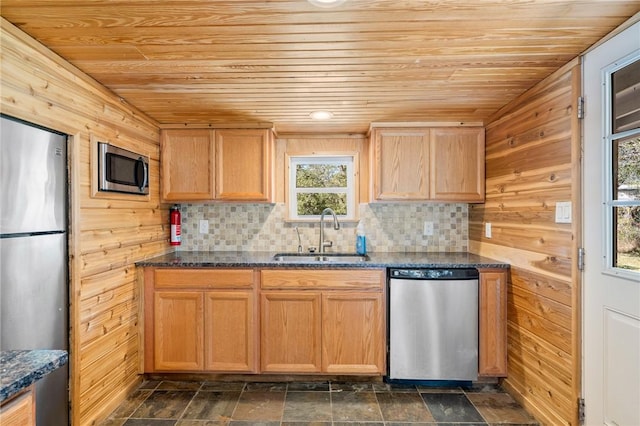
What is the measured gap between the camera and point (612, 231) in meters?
1.56

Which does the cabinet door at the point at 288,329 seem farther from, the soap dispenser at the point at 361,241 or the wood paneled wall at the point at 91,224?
the wood paneled wall at the point at 91,224

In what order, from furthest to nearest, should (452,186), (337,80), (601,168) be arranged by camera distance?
(452,186), (337,80), (601,168)

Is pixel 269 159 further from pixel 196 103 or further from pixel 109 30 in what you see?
pixel 109 30

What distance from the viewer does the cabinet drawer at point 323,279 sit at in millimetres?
2461

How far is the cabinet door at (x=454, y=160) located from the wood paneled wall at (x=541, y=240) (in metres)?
0.20

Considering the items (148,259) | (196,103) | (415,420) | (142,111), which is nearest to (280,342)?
(415,420)

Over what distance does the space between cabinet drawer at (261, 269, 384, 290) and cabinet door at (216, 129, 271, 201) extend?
71 cm

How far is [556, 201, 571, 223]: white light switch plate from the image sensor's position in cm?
179

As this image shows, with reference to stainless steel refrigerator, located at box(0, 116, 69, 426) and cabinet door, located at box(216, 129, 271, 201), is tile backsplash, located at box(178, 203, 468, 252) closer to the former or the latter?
cabinet door, located at box(216, 129, 271, 201)

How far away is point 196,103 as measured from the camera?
238 cm

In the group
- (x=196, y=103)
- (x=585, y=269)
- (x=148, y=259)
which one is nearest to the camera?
(x=585, y=269)

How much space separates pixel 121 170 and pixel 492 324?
278cm

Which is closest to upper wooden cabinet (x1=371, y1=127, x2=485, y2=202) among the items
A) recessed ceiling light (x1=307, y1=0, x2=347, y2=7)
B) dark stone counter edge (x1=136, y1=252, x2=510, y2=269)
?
dark stone counter edge (x1=136, y1=252, x2=510, y2=269)

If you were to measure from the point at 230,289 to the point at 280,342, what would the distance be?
54 centimetres
